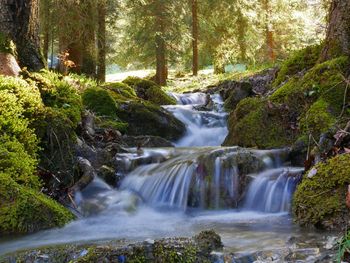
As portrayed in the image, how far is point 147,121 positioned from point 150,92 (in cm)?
371

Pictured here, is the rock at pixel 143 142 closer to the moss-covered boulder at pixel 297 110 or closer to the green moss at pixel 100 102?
the green moss at pixel 100 102

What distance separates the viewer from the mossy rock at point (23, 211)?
4918mm

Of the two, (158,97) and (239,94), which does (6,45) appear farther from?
(239,94)

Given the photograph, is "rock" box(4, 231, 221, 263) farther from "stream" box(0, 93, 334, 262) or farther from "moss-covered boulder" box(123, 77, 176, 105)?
"moss-covered boulder" box(123, 77, 176, 105)

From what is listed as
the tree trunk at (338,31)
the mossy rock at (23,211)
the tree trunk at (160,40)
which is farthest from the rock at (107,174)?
the tree trunk at (160,40)

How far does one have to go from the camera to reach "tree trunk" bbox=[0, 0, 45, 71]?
7.09m

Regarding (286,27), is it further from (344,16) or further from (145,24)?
(344,16)

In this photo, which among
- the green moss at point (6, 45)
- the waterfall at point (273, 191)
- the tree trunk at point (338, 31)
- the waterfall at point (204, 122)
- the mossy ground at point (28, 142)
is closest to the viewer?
the mossy ground at point (28, 142)

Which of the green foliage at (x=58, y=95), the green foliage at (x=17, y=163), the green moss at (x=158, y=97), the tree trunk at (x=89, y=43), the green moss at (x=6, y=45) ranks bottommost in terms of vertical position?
the green foliage at (x=17, y=163)

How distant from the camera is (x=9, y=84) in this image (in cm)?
623

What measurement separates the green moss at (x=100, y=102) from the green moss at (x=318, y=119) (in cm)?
417

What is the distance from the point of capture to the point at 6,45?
695 cm

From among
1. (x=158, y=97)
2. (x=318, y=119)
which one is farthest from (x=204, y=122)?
(x=318, y=119)

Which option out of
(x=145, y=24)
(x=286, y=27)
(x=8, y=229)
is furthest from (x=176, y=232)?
(x=286, y=27)
